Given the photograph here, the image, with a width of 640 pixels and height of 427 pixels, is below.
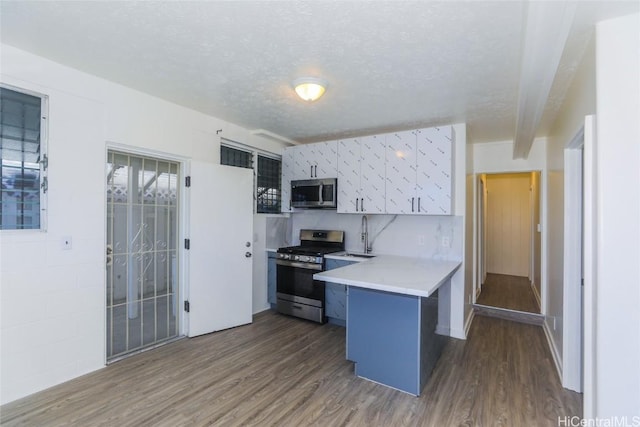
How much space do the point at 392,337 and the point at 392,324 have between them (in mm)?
106

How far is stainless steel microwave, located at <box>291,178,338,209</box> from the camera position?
411 centimetres

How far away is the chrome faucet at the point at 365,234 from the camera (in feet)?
14.0

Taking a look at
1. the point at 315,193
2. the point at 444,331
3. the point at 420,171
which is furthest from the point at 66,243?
the point at 444,331

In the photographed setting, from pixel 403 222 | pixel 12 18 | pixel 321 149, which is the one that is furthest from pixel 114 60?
pixel 403 222

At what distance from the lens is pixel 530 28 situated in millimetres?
1534

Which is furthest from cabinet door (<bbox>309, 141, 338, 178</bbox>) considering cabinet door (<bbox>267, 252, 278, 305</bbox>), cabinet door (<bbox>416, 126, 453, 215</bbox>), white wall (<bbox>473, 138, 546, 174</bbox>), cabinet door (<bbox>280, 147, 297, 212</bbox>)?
white wall (<bbox>473, 138, 546, 174</bbox>)

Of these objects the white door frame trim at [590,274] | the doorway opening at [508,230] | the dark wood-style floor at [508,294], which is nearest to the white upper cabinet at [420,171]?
the white door frame trim at [590,274]

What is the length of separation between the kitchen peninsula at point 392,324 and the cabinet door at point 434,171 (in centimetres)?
91

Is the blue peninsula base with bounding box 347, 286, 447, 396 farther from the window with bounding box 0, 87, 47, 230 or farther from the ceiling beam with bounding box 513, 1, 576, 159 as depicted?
the window with bounding box 0, 87, 47, 230

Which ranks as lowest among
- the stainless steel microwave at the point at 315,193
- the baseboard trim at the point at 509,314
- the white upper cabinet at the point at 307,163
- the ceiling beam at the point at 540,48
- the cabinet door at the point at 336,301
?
the baseboard trim at the point at 509,314

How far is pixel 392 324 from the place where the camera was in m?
2.48

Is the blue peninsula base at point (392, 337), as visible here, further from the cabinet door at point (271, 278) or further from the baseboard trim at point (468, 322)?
the cabinet door at point (271, 278)

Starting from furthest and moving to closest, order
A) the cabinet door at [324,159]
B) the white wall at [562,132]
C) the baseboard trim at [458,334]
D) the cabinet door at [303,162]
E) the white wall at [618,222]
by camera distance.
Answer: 1. the cabinet door at [303,162]
2. the cabinet door at [324,159]
3. the baseboard trim at [458,334]
4. the white wall at [562,132]
5. the white wall at [618,222]

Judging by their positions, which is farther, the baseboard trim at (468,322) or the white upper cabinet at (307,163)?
the white upper cabinet at (307,163)
